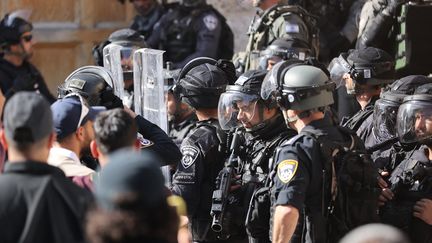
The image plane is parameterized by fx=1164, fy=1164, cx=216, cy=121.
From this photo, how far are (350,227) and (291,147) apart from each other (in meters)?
0.59

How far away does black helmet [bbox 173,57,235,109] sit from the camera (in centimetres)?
736

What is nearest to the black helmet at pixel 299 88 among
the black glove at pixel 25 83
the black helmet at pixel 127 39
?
the black helmet at pixel 127 39

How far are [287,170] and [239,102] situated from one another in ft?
3.61

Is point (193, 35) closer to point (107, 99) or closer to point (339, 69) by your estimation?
point (339, 69)

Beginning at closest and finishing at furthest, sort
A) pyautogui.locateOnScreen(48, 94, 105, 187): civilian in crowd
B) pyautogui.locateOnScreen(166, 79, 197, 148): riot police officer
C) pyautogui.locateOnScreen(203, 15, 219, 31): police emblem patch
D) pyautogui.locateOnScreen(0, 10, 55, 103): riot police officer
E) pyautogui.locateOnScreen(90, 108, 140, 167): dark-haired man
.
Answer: pyautogui.locateOnScreen(90, 108, 140, 167): dark-haired man → pyautogui.locateOnScreen(48, 94, 105, 187): civilian in crowd → pyautogui.locateOnScreen(166, 79, 197, 148): riot police officer → pyautogui.locateOnScreen(0, 10, 55, 103): riot police officer → pyautogui.locateOnScreen(203, 15, 219, 31): police emblem patch

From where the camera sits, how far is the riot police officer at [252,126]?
266 inches

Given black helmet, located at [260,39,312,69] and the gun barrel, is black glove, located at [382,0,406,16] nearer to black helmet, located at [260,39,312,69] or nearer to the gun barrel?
black helmet, located at [260,39,312,69]

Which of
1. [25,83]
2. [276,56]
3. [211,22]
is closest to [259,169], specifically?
[276,56]

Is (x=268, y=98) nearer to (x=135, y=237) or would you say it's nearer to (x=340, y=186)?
(x=340, y=186)

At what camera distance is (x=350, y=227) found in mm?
6254

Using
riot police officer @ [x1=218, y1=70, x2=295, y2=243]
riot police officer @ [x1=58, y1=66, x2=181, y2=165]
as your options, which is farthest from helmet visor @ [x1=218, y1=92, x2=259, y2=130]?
riot police officer @ [x1=58, y1=66, x2=181, y2=165]

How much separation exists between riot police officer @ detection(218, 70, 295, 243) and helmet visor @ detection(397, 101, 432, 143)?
0.67 metres

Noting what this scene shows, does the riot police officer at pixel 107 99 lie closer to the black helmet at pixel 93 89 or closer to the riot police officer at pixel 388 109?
the black helmet at pixel 93 89

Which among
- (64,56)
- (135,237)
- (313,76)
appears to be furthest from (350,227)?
(64,56)
